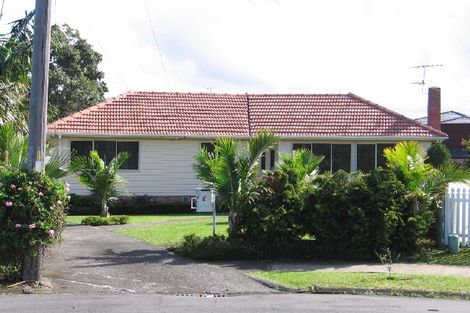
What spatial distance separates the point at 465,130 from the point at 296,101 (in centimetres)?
3218

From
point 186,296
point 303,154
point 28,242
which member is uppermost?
point 303,154

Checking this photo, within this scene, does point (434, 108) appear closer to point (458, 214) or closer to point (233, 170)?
point (458, 214)

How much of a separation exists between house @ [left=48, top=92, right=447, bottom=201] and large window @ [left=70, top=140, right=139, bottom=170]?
0.04 metres

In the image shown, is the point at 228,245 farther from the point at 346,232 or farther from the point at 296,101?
the point at 296,101

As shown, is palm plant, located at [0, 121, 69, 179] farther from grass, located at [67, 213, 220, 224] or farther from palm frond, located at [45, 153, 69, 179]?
grass, located at [67, 213, 220, 224]

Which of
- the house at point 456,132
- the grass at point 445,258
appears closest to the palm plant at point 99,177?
the grass at point 445,258

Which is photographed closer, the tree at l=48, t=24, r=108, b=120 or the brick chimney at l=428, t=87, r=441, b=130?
the tree at l=48, t=24, r=108, b=120

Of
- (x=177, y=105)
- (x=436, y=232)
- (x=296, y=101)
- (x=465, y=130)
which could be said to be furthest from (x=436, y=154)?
(x=465, y=130)

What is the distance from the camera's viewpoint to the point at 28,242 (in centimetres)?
942

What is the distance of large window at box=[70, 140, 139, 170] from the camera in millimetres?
23531

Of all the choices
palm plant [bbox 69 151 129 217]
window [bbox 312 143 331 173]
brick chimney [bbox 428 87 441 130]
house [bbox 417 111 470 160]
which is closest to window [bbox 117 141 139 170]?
palm plant [bbox 69 151 129 217]

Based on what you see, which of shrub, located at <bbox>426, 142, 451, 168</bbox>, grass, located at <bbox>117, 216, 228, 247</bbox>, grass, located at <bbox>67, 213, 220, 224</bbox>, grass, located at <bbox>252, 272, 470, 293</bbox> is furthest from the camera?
shrub, located at <bbox>426, 142, 451, 168</bbox>

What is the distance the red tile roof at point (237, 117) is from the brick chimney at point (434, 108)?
513 inches

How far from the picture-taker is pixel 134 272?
10648 millimetres
